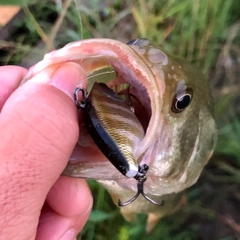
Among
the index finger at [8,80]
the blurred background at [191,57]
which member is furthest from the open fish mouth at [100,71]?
the blurred background at [191,57]

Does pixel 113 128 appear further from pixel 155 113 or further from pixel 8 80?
pixel 8 80

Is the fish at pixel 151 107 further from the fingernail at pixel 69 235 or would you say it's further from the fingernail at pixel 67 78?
the fingernail at pixel 69 235

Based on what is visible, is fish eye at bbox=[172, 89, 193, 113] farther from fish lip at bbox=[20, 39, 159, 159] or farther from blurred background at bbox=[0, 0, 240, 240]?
blurred background at bbox=[0, 0, 240, 240]

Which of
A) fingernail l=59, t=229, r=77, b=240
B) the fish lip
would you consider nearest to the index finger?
the fish lip

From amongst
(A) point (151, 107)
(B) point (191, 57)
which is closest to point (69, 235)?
(A) point (151, 107)

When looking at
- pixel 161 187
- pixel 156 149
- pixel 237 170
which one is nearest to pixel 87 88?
pixel 156 149

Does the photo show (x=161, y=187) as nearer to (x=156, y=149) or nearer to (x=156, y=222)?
(x=156, y=149)
